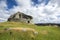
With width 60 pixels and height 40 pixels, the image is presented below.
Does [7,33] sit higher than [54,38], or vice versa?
[7,33]

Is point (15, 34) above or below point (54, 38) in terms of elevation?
above

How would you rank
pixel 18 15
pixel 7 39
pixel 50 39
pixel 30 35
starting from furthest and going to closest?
pixel 18 15
pixel 50 39
pixel 30 35
pixel 7 39

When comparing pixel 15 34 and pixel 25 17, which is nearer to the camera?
pixel 15 34

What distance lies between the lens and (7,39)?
14.9 m

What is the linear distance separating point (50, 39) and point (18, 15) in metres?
36.1

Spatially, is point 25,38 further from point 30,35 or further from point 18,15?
point 18,15

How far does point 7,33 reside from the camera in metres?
16.6

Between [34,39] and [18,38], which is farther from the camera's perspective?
[34,39]

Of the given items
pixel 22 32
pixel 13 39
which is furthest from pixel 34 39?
pixel 13 39

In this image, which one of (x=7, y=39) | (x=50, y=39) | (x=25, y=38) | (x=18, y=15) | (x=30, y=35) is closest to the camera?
(x=7, y=39)

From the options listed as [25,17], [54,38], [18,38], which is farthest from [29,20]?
[18,38]

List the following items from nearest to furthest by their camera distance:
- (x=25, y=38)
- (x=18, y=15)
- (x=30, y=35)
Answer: (x=25, y=38) → (x=30, y=35) → (x=18, y=15)

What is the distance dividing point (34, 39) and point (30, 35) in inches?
29.3

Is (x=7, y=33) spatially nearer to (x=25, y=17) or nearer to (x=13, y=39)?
(x=13, y=39)
